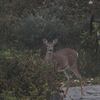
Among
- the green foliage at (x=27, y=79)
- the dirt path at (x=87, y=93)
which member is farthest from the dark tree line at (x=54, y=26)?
the green foliage at (x=27, y=79)

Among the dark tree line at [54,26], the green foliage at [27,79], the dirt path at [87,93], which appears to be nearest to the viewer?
the green foliage at [27,79]

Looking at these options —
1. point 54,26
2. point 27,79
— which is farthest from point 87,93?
point 54,26

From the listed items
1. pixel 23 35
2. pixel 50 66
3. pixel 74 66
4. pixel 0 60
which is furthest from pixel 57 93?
pixel 23 35

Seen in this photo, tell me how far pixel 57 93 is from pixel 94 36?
653cm

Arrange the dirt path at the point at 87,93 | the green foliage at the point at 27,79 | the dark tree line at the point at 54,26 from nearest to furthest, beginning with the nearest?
the green foliage at the point at 27,79, the dirt path at the point at 87,93, the dark tree line at the point at 54,26

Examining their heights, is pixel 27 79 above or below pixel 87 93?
above

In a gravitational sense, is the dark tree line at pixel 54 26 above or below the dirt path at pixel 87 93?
above

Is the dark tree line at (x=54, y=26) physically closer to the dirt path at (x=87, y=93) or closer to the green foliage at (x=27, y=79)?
the dirt path at (x=87, y=93)

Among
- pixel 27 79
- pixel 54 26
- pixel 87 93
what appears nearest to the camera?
pixel 27 79

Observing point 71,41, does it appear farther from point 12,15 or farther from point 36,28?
point 12,15

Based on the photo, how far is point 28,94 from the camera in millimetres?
8750

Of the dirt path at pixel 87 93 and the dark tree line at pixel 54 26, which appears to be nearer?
the dirt path at pixel 87 93

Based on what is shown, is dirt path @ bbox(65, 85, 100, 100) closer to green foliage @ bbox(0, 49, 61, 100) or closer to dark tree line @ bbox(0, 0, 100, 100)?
dark tree line @ bbox(0, 0, 100, 100)

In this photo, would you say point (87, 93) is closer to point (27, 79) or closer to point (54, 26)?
point (27, 79)
